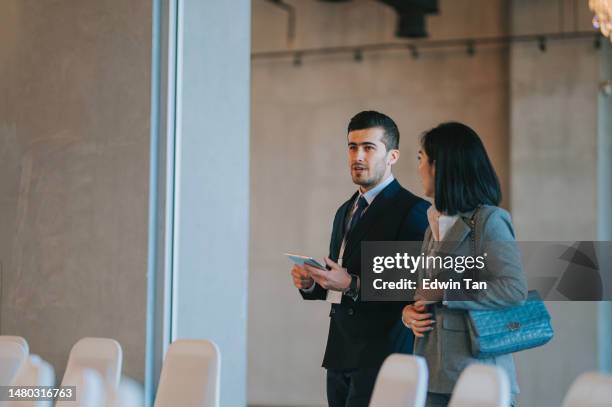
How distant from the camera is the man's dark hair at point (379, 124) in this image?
423 centimetres

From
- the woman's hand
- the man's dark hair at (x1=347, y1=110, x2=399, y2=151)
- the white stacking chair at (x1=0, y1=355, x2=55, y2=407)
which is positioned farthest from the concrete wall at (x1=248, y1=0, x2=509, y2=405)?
the white stacking chair at (x1=0, y1=355, x2=55, y2=407)

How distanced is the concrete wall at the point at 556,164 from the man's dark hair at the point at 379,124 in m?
0.53

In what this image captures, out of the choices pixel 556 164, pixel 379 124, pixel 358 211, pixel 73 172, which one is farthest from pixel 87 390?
pixel 73 172

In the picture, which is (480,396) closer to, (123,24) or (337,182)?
(337,182)

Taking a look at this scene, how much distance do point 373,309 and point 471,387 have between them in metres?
1.38

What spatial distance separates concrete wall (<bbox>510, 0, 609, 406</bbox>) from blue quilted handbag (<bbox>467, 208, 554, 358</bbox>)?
35 centimetres

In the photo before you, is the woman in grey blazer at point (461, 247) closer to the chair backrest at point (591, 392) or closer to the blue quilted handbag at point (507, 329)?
the blue quilted handbag at point (507, 329)

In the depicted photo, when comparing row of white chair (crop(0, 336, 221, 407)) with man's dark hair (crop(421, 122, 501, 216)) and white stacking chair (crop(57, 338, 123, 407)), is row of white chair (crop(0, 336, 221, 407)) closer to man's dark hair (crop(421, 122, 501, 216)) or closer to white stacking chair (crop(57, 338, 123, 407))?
white stacking chair (crop(57, 338, 123, 407))

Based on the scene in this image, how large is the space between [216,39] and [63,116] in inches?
42.7

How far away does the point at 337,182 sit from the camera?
4727 mm

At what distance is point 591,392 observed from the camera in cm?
247

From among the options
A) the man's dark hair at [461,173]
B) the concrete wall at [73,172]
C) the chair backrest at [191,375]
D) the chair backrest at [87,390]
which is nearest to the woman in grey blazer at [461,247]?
the man's dark hair at [461,173]

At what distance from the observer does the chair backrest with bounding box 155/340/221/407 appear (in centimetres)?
376

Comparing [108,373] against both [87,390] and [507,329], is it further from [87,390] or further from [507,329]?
[507,329]
